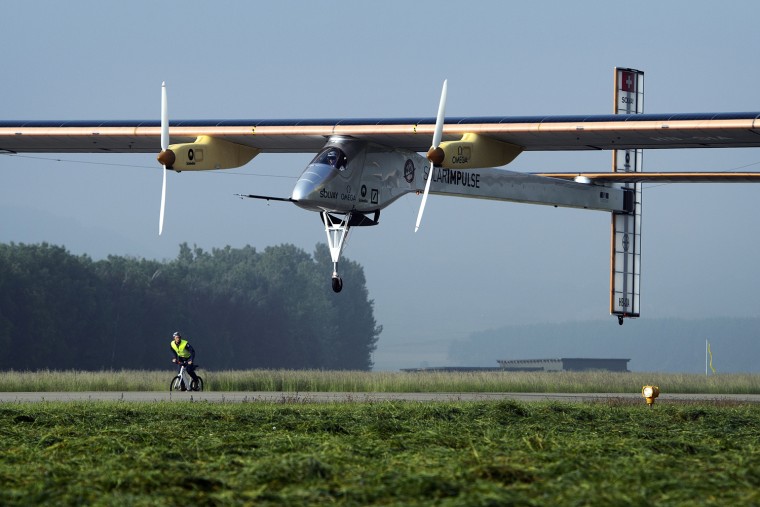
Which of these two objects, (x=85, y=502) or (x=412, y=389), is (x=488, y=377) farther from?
(x=85, y=502)

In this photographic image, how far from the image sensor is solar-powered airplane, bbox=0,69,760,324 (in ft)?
96.2

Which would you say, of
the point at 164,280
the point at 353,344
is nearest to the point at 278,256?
the point at 353,344

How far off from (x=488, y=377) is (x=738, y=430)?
854 inches

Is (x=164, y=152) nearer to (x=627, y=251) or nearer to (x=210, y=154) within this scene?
(x=210, y=154)

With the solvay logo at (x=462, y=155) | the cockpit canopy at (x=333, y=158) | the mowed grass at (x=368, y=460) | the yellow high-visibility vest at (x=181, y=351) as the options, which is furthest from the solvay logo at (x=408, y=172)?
the mowed grass at (x=368, y=460)

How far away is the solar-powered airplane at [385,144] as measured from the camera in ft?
96.2

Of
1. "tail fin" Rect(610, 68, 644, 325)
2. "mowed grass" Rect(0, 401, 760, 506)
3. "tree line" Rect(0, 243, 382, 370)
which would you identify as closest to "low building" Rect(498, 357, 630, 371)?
"tree line" Rect(0, 243, 382, 370)

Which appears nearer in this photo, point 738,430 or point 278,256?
point 738,430

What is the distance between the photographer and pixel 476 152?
30188mm

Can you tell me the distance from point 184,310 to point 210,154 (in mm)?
66180

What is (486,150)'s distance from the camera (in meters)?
30.5

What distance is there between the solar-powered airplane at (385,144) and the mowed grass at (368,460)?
12799 mm

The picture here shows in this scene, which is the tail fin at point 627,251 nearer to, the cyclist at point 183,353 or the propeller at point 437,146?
the propeller at point 437,146

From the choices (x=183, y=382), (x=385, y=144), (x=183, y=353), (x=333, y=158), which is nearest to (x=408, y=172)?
(x=385, y=144)
